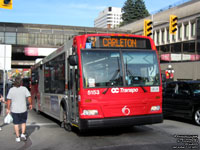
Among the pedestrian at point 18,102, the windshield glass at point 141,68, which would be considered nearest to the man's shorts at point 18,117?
the pedestrian at point 18,102

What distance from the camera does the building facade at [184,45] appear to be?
112ft

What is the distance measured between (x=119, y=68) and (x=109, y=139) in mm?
1878

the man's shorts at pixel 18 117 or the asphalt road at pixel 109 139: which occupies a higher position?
the man's shorts at pixel 18 117

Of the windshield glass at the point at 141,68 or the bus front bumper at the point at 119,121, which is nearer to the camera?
the bus front bumper at the point at 119,121

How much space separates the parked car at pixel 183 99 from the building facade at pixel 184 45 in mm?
23260

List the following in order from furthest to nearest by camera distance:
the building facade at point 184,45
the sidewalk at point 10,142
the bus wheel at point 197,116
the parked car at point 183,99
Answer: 1. the building facade at point 184,45
2. the parked car at point 183,99
3. the bus wheel at point 197,116
4. the sidewalk at point 10,142

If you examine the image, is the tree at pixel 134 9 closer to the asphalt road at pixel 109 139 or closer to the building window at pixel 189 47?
Answer: the building window at pixel 189 47

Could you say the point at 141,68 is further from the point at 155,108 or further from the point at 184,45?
the point at 184,45

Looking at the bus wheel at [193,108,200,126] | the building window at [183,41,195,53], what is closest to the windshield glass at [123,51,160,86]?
the bus wheel at [193,108,200,126]

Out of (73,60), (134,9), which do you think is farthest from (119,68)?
(134,9)

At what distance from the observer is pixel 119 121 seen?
7.21 meters

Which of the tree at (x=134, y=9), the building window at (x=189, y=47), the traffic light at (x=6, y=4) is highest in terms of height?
the tree at (x=134, y=9)

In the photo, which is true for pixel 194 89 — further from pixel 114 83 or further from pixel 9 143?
pixel 9 143

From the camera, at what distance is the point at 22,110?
7.29m
